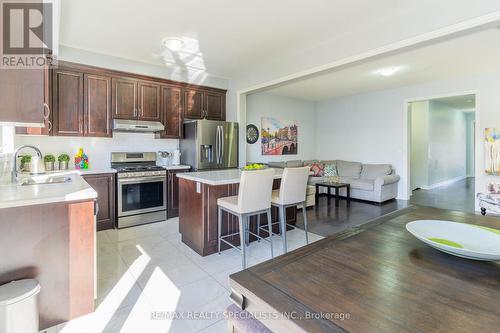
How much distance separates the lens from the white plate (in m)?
0.89

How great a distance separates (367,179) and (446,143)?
460 cm

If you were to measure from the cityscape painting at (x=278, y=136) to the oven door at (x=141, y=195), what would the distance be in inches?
124

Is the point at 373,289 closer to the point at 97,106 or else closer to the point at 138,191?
the point at 138,191

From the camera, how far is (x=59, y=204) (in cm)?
179

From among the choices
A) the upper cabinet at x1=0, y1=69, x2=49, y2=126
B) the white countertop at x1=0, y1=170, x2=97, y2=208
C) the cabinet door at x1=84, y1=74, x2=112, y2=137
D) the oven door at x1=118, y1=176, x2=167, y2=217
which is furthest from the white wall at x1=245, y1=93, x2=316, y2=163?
the upper cabinet at x1=0, y1=69, x2=49, y2=126

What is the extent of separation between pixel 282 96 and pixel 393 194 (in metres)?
3.78

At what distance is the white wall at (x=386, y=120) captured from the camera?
5102 mm

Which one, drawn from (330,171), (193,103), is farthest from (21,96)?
(330,171)

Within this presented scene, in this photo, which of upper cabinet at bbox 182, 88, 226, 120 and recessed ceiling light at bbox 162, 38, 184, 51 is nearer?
recessed ceiling light at bbox 162, 38, 184, 51

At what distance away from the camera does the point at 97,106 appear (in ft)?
13.3

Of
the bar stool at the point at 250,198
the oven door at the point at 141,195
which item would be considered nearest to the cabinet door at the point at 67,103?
the oven door at the point at 141,195

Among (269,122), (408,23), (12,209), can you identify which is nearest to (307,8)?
(408,23)

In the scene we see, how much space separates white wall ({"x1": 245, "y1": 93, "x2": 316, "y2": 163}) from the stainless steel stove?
263 cm

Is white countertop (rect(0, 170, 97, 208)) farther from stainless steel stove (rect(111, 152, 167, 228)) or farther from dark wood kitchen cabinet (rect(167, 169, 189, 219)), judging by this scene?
dark wood kitchen cabinet (rect(167, 169, 189, 219))
